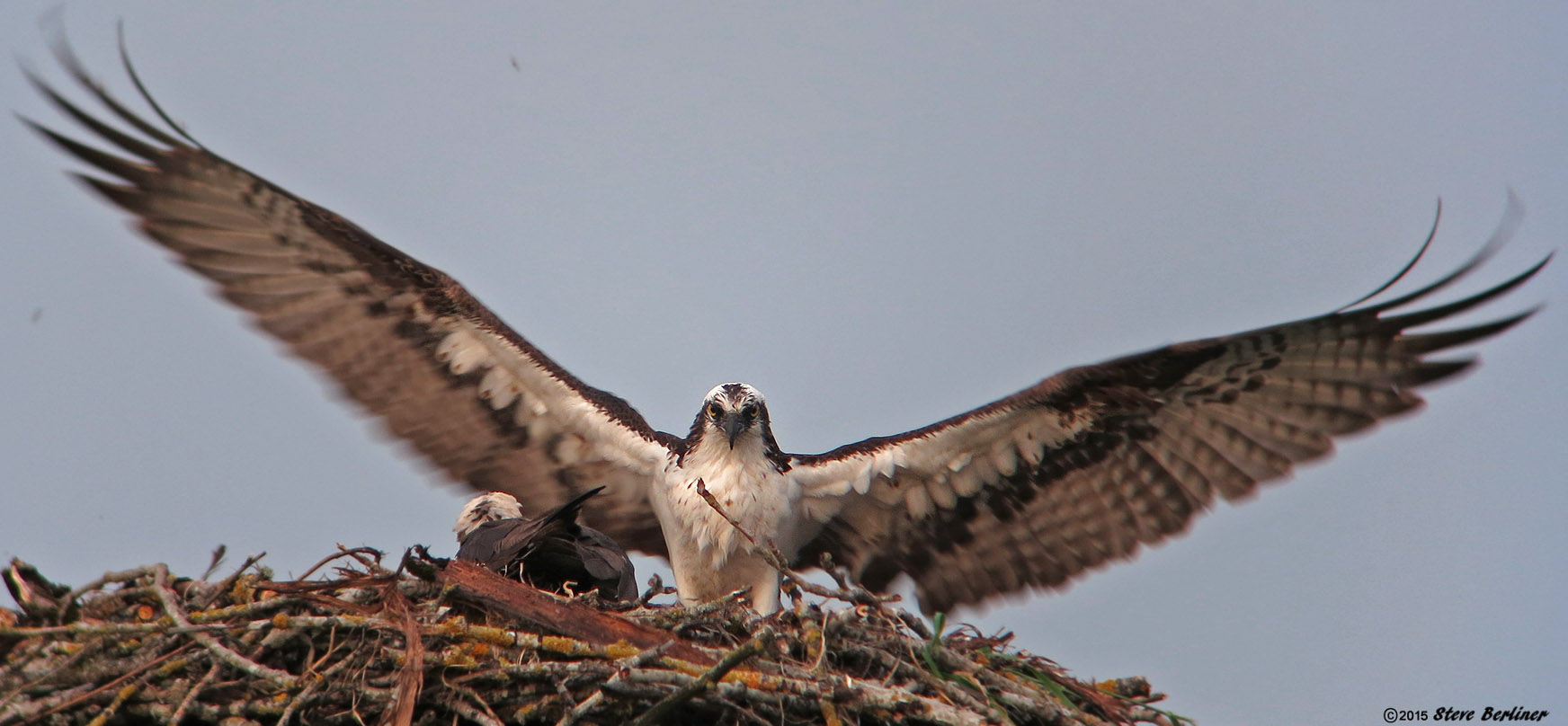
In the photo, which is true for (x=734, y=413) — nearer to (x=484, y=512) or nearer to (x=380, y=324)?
(x=484, y=512)

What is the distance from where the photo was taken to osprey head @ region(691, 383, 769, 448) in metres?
6.71

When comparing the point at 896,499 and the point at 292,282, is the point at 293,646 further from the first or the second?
the point at 896,499

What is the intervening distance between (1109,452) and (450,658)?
3.43m

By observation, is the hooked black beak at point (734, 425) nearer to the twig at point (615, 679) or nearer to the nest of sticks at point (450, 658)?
the nest of sticks at point (450, 658)

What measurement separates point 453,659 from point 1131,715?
2.61 m

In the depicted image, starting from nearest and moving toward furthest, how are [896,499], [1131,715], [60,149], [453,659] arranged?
[453,659] → [1131,715] → [60,149] → [896,499]

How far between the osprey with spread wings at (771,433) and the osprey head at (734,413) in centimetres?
1

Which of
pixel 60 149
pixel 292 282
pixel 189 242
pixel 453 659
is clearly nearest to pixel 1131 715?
pixel 453 659

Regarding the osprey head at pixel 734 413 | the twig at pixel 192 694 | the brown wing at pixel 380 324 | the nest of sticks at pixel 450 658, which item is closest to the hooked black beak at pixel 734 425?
the osprey head at pixel 734 413

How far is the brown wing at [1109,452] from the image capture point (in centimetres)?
653

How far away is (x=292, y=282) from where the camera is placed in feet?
23.3

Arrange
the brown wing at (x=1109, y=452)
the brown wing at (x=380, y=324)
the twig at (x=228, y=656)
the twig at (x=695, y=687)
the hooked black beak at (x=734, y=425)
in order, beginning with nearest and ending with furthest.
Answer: the twig at (x=695, y=687) < the twig at (x=228, y=656) < the brown wing at (x=1109, y=452) < the hooked black beak at (x=734, y=425) < the brown wing at (x=380, y=324)

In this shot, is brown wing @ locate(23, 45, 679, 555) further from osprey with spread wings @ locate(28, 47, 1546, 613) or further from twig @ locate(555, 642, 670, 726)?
twig @ locate(555, 642, 670, 726)

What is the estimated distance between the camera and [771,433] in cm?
697
